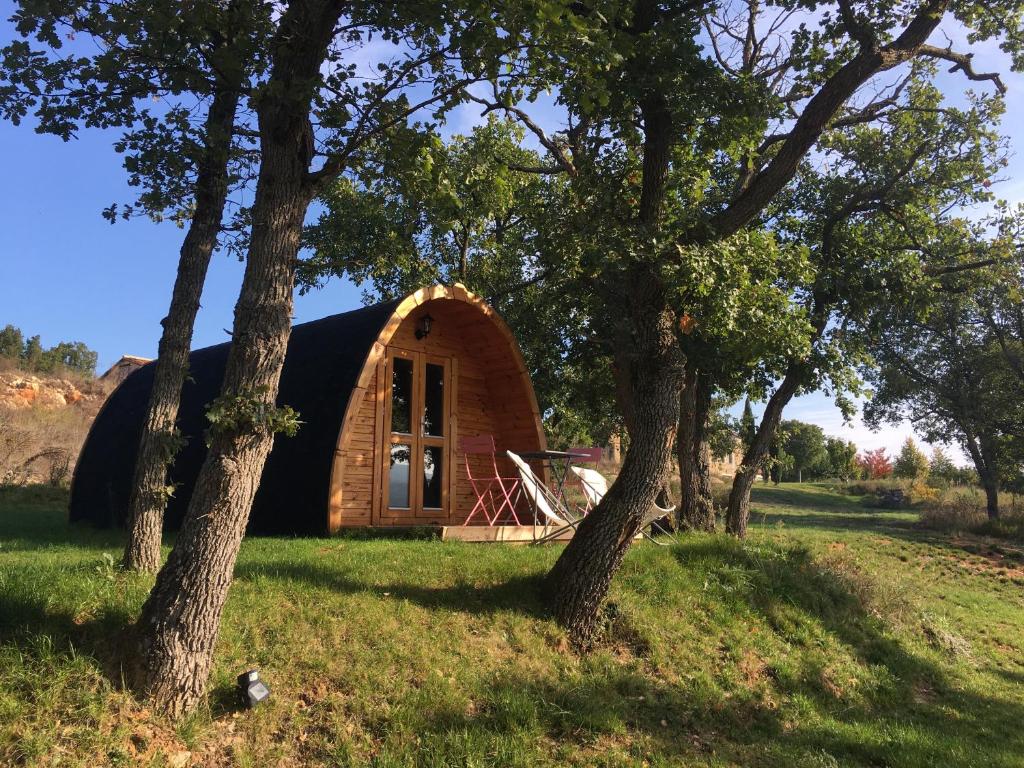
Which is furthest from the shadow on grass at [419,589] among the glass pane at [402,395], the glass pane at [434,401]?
the glass pane at [434,401]

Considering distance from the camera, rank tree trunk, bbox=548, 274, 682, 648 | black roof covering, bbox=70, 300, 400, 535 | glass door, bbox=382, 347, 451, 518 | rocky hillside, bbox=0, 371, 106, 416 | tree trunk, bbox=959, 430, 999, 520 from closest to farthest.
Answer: tree trunk, bbox=548, 274, 682, 648 → black roof covering, bbox=70, 300, 400, 535 → glass door, bbox=382, 347, 451, 518 → tree trunk, bbox=959, 430, 999, 520 → rocky hillside, bbox=0, 371, 106, 416

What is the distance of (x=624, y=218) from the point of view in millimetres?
8219

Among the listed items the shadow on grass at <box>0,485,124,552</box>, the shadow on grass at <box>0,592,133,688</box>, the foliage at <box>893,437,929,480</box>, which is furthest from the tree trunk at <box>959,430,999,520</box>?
the shadow on grass at <box>0,592,133,688</box>

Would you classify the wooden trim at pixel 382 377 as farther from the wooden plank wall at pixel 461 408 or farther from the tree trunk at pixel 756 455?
the tree trunk at pixel 756 455

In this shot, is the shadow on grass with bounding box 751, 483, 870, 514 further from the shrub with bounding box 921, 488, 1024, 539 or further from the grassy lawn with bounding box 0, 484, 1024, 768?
the grassy lawn with bounding box 0, 484, 1024, 768

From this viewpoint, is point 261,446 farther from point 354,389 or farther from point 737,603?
point 737,603

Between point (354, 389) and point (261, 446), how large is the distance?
4677 mm

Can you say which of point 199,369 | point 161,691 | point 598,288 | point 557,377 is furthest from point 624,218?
point 199,369

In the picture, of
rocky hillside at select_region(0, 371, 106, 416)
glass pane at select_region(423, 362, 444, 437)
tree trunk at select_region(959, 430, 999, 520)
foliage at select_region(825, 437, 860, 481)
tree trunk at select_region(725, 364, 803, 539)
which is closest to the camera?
glass pane at select_region(423, 362, 444, 437)

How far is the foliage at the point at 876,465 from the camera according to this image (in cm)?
4103

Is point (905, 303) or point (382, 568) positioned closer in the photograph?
point (382, 568)

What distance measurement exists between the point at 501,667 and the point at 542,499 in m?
3.77

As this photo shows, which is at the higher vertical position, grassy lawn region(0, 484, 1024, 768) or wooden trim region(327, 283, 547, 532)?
wooden trim region(327, 283, 547, 532)

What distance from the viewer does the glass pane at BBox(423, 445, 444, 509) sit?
34.4 feet
